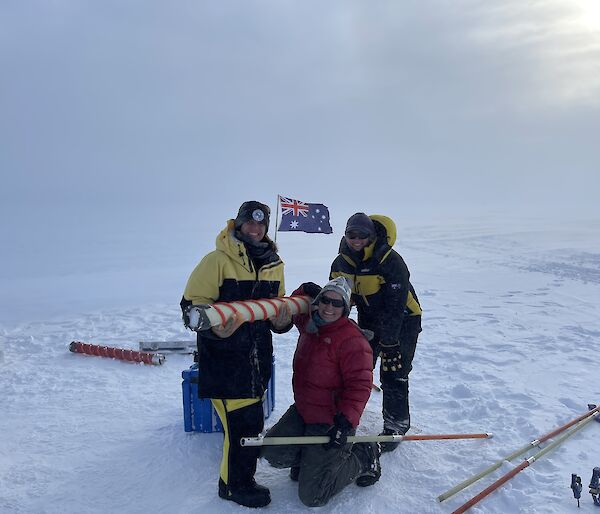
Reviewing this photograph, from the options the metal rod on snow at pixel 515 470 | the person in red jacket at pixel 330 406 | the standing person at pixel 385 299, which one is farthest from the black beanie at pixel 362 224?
the metal rod on snow at pixel 515 470

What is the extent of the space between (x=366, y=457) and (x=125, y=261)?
16.3 meters

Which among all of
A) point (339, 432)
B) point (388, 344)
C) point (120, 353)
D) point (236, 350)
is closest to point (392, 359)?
point (388, 344)

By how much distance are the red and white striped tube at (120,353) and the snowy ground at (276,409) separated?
93 mm

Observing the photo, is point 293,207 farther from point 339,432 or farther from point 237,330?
point 339,432

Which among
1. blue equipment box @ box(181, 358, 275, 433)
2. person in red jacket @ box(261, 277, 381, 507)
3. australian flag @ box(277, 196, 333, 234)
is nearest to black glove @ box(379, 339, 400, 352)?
person in red jacket @ box(261, 277, 381, 507)

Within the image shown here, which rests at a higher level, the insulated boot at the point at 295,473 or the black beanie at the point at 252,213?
the black beanie at the point at 252,213

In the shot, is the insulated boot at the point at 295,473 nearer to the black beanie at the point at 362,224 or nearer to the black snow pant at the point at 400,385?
the black snow pant at the point at 400,385

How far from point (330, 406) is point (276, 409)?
161cm

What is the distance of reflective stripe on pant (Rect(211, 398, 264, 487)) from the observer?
146 inches

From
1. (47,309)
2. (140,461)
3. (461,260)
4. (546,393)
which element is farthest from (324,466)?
(461,260)

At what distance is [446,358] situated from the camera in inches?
272

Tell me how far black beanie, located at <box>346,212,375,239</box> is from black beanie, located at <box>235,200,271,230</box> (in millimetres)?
837

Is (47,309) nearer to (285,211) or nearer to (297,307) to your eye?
(285,211)

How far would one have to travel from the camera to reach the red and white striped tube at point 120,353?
6.52 metres
